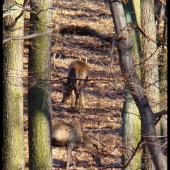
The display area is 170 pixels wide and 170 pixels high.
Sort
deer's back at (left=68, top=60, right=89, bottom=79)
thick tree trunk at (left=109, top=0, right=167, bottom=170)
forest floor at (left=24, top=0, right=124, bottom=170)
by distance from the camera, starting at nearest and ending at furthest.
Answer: thick tree trunk at (left=109, top=0, right=167, bottom=170) < forest floor at (left=24, top=0, right=124, bottom=170) < deer's back at (left=68, top=60, right=89, bottom=79)

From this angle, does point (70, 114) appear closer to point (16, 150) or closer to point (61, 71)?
point (61, 71)

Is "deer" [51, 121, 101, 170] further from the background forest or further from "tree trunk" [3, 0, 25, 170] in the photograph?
"tree trunk" [3, 0, 25, 170]

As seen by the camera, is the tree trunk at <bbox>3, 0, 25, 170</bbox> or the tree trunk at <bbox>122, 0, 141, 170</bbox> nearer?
the tree trunk at <bbox>3, 0, 25, 170</bbox>

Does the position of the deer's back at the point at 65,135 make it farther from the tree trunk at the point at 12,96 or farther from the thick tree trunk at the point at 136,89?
the thick tree trunk at the point at 136,89

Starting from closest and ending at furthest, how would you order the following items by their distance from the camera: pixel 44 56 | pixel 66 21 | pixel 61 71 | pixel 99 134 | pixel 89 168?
1. pixel 44 56
2. pixel 89 168
3. pixel 99 134
4. pixel 61 71
5. pixel 66 21

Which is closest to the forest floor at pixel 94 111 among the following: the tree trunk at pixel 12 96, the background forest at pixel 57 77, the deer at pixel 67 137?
the background forest at pixel 57 77

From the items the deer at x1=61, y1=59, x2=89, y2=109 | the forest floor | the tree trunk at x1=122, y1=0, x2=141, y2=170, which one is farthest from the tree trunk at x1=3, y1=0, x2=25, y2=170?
the deer at x1=61, y1=59, x2=89, y2=109

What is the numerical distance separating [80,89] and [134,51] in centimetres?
519

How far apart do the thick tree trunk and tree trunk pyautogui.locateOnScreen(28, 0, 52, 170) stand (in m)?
1.66

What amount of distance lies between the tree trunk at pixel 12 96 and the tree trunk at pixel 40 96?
0.28 metres

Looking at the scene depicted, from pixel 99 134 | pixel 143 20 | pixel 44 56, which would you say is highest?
pixel 143 20

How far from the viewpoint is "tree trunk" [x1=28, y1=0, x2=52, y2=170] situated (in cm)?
982

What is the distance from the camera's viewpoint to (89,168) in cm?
1363

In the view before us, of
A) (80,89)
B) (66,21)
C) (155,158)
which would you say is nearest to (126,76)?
(155,158)
